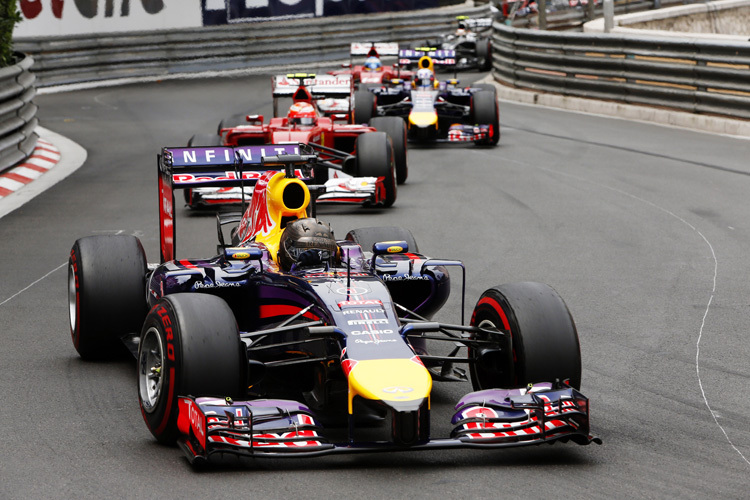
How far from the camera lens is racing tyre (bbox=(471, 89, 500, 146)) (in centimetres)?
2022

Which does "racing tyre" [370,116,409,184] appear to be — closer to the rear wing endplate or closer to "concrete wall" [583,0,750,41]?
the rear wing endplate

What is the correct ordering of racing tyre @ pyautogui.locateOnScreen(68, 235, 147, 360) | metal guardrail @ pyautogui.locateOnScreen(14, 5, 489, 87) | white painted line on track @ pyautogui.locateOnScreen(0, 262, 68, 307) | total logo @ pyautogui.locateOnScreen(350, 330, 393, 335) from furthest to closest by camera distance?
1. metal guardrail @ pyautogui.locateOnScreen(14, 5, 489, 87)
2. white painted line on track @ pyautogui.locateOnScreen(0, 262, 68, 307)
3. racing tyre @ pyautogui.locateOnScreen(68, 235, 147, 360)
4. total logo @ pyautogui.locateOnScreen(350, 330, 393, 335)

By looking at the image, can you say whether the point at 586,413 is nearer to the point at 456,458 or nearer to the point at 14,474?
the point at 456,458

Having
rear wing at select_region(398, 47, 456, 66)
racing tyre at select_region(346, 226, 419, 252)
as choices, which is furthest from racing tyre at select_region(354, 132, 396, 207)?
rear wing at select_region(398, 47, 456, 66)

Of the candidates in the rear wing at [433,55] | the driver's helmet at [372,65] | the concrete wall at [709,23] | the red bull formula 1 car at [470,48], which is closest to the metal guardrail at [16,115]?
the rear wing at [433,55]

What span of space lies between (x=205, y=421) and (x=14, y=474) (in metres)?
1.02

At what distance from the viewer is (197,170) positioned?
8.94 metres

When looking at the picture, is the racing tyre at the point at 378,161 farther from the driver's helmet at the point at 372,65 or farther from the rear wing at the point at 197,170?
the driver's helmet at the point at 372,65

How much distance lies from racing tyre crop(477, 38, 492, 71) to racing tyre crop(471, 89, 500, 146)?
15881mm

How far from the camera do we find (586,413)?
623 cm

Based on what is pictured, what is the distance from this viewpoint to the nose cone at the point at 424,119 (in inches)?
801

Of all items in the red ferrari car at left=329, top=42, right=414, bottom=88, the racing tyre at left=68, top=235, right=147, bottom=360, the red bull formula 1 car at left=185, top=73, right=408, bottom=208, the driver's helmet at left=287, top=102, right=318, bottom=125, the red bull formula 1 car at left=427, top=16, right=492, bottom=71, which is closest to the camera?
the racing tyre at left=68, top=235, right=147, bottom=360

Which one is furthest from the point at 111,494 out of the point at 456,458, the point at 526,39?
the point at 526,39

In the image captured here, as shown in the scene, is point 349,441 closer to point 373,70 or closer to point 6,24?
point 6,24
